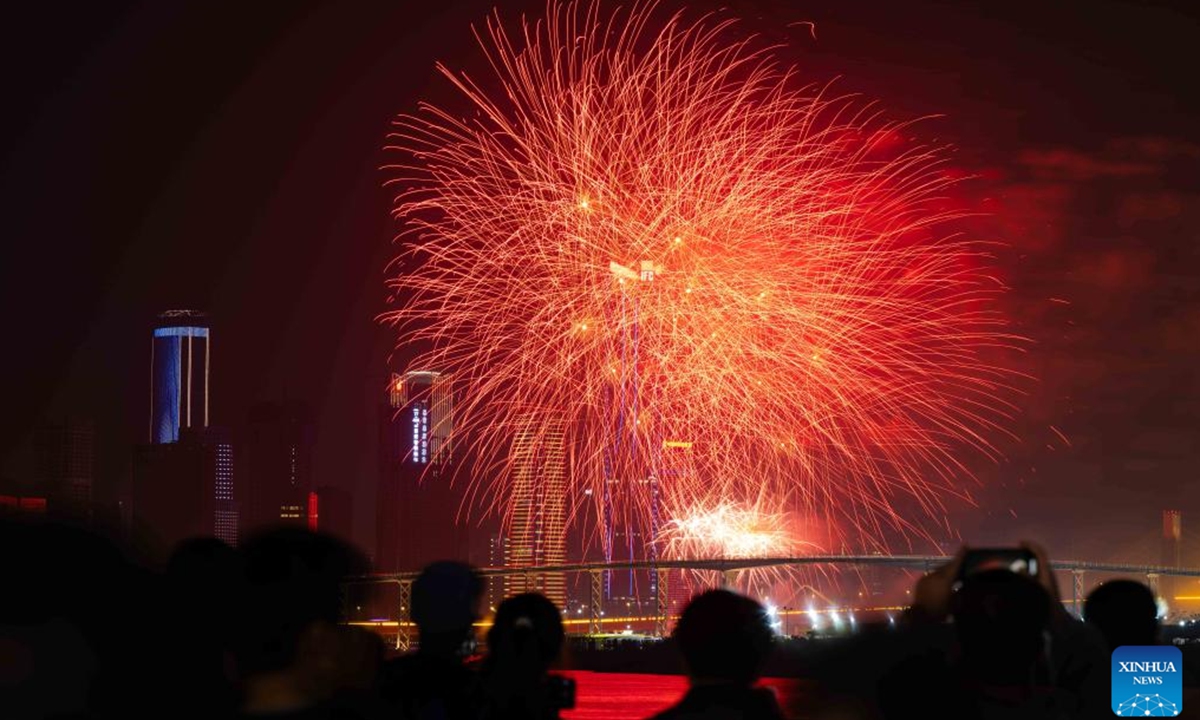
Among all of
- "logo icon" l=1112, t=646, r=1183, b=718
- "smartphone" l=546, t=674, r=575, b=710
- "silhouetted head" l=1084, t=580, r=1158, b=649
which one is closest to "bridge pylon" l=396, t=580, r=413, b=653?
"silhouetted head" l=1084, t=580, r=1158, b=649

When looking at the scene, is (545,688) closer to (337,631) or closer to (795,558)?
(337,631)

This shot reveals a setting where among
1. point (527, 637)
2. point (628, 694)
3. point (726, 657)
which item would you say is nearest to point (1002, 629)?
point (726, 657)

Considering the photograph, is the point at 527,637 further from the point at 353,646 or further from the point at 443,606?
the point at 353,646

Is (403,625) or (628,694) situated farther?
(403,625)

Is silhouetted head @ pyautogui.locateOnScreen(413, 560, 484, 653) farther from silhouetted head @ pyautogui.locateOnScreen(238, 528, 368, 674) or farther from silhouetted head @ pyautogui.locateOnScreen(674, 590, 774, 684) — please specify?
silhouetted head @ pyautogui.locateOnScreen(674, 590, 774, 684)

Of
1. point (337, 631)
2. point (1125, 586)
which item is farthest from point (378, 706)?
point (1125, 586)
